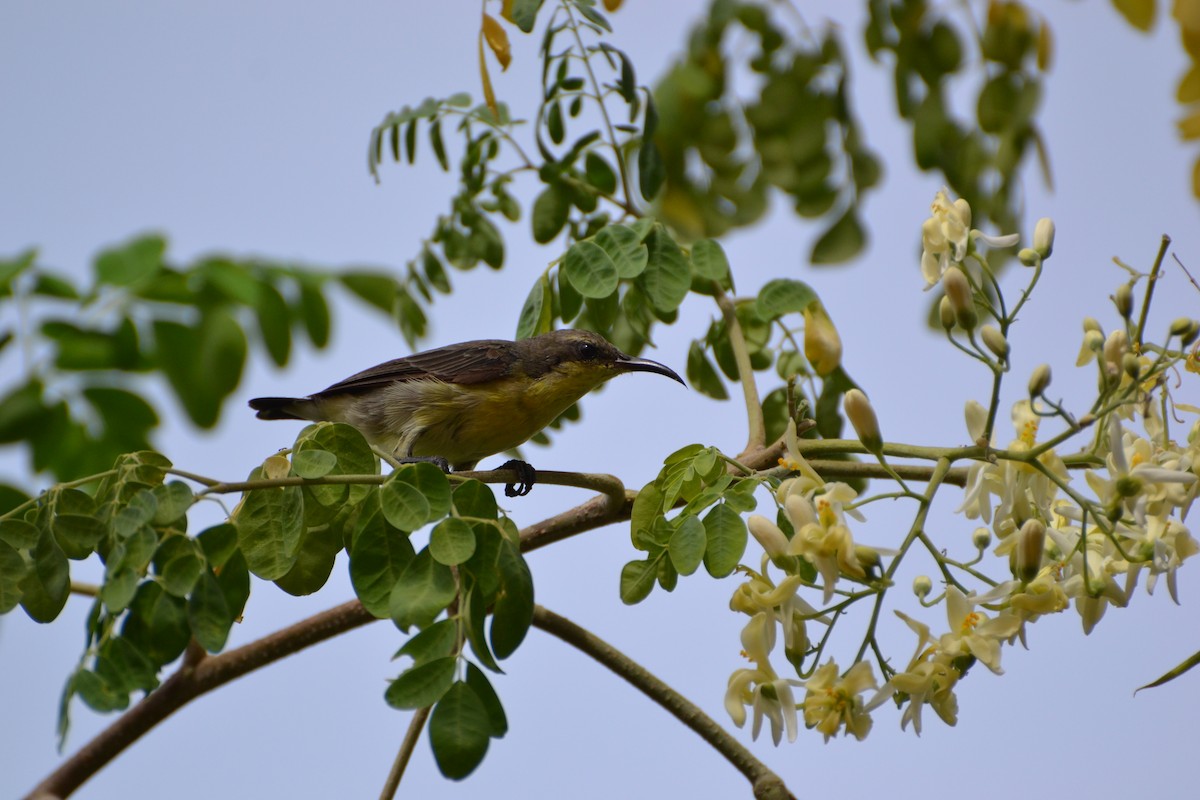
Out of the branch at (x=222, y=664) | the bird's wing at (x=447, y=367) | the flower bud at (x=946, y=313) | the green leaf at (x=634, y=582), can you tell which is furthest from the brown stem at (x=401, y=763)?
the bird's wing at (x=447, y=367)

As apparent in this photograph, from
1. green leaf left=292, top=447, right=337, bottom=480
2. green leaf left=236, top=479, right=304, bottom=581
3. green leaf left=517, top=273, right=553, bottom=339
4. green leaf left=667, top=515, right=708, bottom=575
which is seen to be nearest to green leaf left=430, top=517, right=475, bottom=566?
green leaf left=292, top=447, right=337, bottom=480

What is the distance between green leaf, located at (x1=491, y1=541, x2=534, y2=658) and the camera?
2.51 metres

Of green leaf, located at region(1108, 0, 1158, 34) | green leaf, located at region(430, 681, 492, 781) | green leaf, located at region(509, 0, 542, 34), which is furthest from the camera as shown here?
green leaf, located at region(509, 0, 542, 34)

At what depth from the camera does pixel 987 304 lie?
2.50m

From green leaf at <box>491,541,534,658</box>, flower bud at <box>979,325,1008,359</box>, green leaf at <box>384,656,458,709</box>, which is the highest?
flower bud at <box>979,325,1008,359</box>

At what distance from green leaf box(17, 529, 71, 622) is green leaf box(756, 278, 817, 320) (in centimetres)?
232

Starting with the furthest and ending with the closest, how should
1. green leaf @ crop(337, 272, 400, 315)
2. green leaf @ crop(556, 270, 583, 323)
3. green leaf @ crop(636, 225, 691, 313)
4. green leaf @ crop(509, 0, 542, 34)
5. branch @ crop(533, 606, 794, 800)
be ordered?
green leaf @ crop(556, 270, 583, 323) → green leaf @ crop(636, 225, 691, 313) → green leaf @ crop(509, 0, 542, 34) → branch @ crop(533, 606, 794, 800) → green leaf @ crop(337, 272, 400, 315)

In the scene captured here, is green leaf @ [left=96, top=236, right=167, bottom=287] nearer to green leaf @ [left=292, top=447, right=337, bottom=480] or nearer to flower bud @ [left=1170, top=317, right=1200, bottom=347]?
green leaf @ [left=292, top=447, right=337, bottom=480]

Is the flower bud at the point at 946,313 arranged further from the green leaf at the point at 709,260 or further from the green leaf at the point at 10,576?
the green leaf at the point at 10,576

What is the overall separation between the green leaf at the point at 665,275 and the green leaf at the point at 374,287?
1933mm

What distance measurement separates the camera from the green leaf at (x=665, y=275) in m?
3.79

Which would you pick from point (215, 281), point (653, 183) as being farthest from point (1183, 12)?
point (653, 183)

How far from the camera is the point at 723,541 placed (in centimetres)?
280

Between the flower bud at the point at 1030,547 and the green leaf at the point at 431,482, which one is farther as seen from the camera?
the green leaf at the point at 431,482
